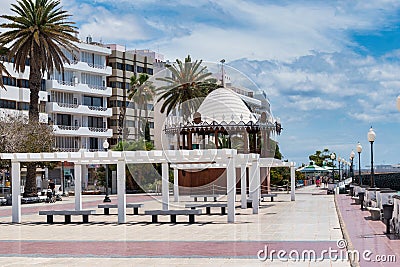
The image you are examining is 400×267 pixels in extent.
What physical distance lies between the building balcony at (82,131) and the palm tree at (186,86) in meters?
35.7

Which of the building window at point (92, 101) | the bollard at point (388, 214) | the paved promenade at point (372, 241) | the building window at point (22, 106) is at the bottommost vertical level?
the paved promenade at point (372, 241)

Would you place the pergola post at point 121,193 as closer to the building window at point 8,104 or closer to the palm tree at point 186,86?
the palm tree at point 186,86

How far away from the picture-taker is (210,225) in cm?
2394

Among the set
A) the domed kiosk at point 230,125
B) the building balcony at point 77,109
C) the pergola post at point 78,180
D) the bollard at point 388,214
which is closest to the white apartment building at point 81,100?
the building balcony at point 77,109

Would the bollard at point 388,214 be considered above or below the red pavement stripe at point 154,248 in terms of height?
above

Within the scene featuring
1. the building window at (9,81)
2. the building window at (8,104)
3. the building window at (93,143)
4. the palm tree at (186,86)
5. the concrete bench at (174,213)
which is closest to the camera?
the concrete bench at (174,213)

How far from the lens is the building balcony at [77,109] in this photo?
7344cm

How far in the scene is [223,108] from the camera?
41.8 meters

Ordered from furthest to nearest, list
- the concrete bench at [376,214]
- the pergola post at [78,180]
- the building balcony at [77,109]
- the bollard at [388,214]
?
the building balcony at [77,109], the pergola post at [78,180], the concrete bench at [376,214], the bollard at [388,214]

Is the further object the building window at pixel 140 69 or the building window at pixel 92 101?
the building window at pixel 140 69

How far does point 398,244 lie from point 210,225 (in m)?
9.08

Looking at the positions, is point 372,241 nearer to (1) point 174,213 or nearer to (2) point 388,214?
(2) point 388,214

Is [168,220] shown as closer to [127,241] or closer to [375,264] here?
[127,241]

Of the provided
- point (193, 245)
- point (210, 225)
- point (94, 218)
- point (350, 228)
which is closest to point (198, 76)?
point (94, 218)
